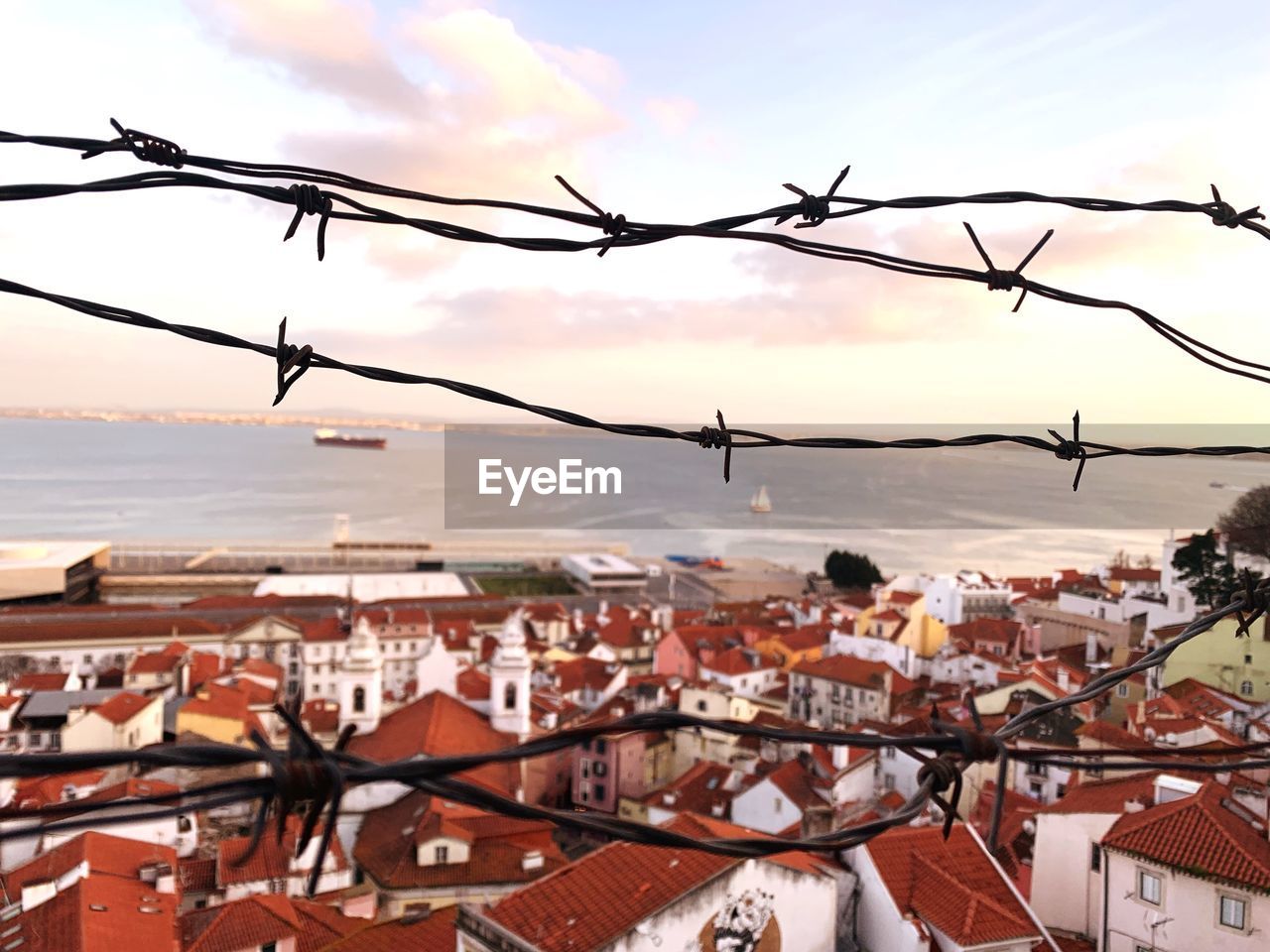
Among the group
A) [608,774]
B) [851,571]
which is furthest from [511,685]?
[851,571]

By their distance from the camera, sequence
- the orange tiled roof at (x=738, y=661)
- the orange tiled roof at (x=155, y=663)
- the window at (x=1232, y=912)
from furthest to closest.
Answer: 1. the orange tiled roof at (x=155, y=663)
2. the orange tiled roof at (x=738, y=661)
3. the window at (x=1232, y=912)

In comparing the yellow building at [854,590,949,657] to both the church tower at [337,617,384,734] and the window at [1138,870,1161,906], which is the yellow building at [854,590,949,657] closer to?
the church tower at [337,617,384,734]

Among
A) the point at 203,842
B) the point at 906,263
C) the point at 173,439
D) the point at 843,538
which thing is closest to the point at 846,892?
the point at 906,263

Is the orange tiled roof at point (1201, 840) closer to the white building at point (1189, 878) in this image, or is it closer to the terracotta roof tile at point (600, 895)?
the white building at point (1189, 878)

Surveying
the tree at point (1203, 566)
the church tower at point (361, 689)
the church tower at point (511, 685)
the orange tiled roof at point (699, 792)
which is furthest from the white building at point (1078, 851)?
the church tower at point (361, 689)

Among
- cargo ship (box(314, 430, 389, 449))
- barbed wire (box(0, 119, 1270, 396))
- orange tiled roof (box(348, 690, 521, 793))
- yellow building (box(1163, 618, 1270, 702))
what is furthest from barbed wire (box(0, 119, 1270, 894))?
cargo ship (box(314, 430, 389, 449))

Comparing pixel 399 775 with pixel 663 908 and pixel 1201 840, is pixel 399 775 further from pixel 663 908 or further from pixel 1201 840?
pixel 1201 840
